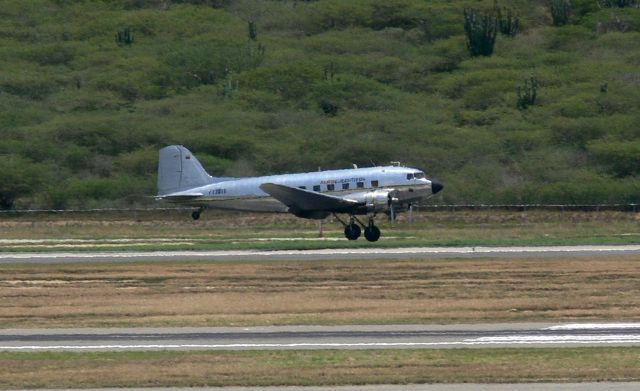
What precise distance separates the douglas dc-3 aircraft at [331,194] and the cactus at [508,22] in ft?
200

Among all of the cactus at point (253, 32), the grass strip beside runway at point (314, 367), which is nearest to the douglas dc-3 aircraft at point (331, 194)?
the grass strip beside runway at point (314, 367)

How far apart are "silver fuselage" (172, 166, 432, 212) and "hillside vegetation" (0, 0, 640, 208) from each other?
48.7 ft

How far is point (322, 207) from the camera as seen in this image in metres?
50.0

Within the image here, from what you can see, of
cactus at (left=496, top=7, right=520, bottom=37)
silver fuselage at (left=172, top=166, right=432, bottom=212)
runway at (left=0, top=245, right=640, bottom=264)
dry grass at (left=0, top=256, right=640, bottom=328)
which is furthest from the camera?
cactus at (left=496, top=7, right=520, bottom=37)

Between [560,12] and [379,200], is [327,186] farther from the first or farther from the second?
[560,12]

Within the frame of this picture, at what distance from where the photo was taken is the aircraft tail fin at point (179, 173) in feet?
178

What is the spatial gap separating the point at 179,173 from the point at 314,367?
35287mm

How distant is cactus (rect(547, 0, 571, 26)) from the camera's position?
111625 mm

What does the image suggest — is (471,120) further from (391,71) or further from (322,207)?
(322,207)

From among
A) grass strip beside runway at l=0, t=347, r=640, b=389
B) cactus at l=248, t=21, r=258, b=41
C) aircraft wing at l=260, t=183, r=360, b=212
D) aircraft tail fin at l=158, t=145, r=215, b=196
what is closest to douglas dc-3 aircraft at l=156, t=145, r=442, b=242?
aircraft wing at l=260, t=183, r=360, b=212

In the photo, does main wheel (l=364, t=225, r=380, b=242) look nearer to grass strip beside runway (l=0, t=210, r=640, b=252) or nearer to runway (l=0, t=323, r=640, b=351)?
grass strip beside runway (l=0, t=210, r=640, b=252)

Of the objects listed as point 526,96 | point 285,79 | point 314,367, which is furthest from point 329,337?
point 285,79

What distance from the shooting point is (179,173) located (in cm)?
5469

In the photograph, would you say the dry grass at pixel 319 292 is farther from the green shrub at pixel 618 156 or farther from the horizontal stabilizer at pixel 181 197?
the green shrub at pixel 618 156
